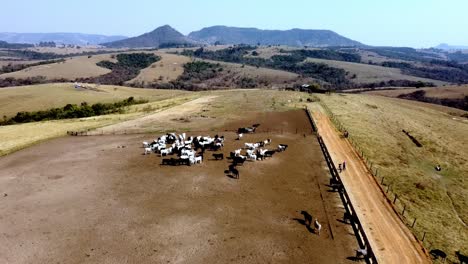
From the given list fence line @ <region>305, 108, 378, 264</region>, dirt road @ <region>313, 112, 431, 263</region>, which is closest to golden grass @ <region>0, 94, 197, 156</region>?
fence line @ <region>305, 108, 378, 264</region>

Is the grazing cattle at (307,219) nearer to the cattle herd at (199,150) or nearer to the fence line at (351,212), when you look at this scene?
the fence line at (351,212)

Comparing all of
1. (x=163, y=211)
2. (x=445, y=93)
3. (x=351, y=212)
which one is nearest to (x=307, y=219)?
(x=351, y=212)

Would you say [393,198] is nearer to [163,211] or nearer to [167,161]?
[163,211]

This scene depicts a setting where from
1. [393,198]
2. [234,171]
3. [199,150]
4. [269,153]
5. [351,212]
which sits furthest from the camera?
[199,150]

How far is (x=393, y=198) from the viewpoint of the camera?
135 ft

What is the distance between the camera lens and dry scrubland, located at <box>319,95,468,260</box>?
37.4m

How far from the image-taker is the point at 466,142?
7025 cm

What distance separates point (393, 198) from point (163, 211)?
22.3 metres

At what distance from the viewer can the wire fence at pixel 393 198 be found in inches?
1320

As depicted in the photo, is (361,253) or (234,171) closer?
(361,253)

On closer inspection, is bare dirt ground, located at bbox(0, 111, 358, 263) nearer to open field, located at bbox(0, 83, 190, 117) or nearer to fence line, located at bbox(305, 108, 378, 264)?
fence line, located at bbox(305, 108, 378, 264)

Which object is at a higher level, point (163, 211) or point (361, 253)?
point (361, 253)

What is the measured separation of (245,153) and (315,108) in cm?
3528

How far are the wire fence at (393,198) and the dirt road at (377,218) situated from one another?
0.56 metres
